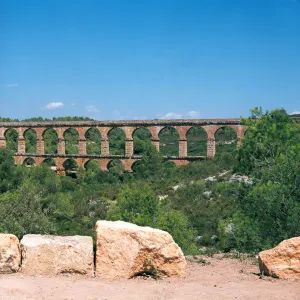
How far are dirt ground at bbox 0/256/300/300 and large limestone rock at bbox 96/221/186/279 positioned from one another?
17 centimetres

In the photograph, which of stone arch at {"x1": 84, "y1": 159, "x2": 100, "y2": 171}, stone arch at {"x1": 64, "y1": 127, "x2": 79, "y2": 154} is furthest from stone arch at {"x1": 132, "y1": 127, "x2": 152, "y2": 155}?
stone arch at {"x1": 64, "y1": 127, "x2": 79, "y2": 154}

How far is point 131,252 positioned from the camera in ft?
22.2

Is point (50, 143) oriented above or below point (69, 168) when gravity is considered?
above

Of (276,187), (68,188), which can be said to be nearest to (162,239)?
(276,187)

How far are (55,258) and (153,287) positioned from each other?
5.08ft

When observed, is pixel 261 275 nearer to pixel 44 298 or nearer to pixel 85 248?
pixel 85 248

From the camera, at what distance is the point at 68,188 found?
118 feet

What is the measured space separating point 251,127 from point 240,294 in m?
13.8

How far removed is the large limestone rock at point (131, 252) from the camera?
22.2ft

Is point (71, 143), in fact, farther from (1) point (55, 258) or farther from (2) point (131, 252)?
(2) point (131, 252)

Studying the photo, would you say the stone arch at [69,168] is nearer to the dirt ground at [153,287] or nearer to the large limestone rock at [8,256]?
the large limestone rock at [8,256]

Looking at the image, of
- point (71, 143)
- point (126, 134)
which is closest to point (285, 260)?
point (126, 134)

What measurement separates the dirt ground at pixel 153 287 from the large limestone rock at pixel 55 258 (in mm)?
150

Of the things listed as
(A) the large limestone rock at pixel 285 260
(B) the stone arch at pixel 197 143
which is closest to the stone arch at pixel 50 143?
(B) the stone arch at pixel 197 143
